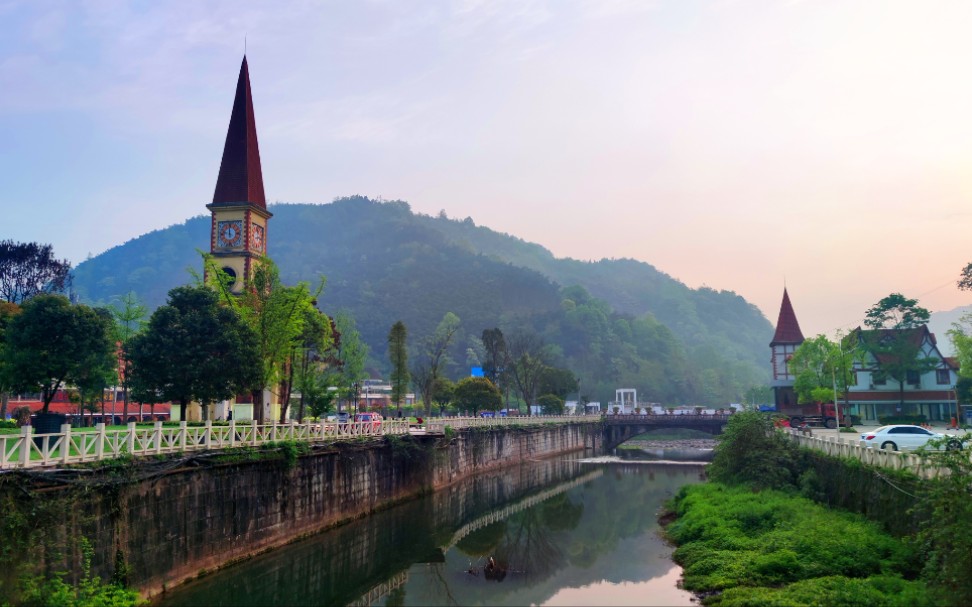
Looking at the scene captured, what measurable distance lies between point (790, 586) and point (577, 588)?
9.26 metres

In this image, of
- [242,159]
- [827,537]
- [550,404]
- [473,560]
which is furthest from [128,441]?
[550,404]

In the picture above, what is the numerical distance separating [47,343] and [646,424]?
77175mm

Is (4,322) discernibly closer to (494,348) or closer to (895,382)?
(494,348)

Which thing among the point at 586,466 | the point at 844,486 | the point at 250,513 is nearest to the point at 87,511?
the point at 250,513

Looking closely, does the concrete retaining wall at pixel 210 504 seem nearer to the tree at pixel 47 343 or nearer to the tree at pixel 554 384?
the tree at pixel 47 343

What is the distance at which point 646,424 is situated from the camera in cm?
9631

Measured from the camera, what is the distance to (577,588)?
89.4 feet

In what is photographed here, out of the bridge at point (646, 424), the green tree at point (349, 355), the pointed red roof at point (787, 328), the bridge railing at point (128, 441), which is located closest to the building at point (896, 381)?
the bridge at point (646, 424)

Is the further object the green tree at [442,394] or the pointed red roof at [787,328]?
the pointed red roof at [787,328]

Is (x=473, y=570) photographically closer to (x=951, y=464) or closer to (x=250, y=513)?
(x=250, y=513)

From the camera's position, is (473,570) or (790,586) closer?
(790,586)

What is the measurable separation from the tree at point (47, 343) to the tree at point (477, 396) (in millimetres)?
44330

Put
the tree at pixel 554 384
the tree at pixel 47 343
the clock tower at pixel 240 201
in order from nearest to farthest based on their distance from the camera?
the tree at pixel 47 343 → the clock tower at pixel 240 201 → the tree at pixel 554 384

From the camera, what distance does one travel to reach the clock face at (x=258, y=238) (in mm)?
53209
